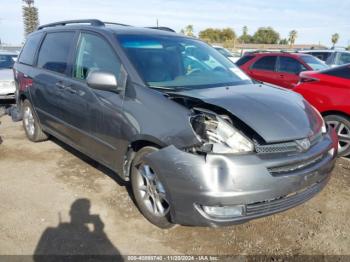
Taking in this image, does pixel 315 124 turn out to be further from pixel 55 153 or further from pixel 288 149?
pixel 55 153

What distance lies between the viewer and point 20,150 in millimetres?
5195

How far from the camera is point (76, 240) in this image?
2.88 metres

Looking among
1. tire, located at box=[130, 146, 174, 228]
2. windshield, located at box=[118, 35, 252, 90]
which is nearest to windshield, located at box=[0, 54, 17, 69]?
windshield, located at box=[118, 35, 252, 90]

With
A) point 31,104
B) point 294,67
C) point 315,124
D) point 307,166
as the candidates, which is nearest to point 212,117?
point 307,166

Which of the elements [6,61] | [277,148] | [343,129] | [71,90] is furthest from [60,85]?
[6,61]

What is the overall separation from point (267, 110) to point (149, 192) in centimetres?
131

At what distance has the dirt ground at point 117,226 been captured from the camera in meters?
2.80

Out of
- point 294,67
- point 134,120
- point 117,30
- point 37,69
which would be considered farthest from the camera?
point 294,67

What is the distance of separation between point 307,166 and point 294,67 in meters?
6.21

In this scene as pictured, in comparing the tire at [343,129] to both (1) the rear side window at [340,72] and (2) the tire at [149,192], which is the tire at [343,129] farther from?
(2) the tire at [149,192]

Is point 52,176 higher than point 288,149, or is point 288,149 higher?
point 288,149

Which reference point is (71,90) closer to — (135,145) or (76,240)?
(135,145)

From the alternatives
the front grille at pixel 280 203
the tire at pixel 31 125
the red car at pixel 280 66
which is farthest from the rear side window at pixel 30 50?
the red car at pixel 280 66

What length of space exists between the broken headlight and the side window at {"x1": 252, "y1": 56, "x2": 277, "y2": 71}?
648cm
